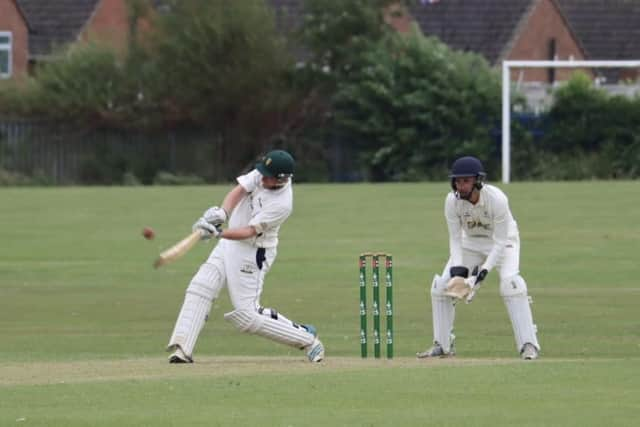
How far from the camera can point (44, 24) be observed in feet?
175

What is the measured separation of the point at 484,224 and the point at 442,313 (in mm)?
801

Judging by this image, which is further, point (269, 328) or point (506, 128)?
point (506, 128)

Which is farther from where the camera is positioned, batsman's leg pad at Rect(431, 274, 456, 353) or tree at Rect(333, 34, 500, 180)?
tree at Rect(333, 34, 500, 180)

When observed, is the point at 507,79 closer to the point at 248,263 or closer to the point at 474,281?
the point at 474,281

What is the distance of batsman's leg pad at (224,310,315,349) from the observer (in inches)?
460

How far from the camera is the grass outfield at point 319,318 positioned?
9078 mm

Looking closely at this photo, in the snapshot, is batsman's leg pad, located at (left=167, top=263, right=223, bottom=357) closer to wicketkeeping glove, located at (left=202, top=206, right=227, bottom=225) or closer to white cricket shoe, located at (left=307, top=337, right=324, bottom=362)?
wicketkeeping glove, located at (left=202, top=206, right=227, bottom=225)

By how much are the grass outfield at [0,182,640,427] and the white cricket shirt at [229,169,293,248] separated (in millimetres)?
963

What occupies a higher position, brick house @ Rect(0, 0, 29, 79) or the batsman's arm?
brick house @ Rect(0, 0, 29, 79)

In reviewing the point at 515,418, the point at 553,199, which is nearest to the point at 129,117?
the point at 553,199

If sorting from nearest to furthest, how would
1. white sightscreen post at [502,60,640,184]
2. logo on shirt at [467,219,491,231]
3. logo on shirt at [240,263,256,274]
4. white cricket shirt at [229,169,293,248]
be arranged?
white cricket shirt at [229,169,293,248], logo on shirt at [240,263,256,274], logo on shirt at [467,219,491,231], white sightscreen post at [502,60,640,184]

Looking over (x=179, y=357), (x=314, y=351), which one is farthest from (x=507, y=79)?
(x=179, y=357)

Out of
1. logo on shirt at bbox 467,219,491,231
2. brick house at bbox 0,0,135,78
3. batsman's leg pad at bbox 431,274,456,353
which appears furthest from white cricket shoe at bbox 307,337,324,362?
brick house at bbox 0,0,135,78

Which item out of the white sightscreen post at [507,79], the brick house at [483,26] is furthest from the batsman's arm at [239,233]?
the brick house at [483,26]
